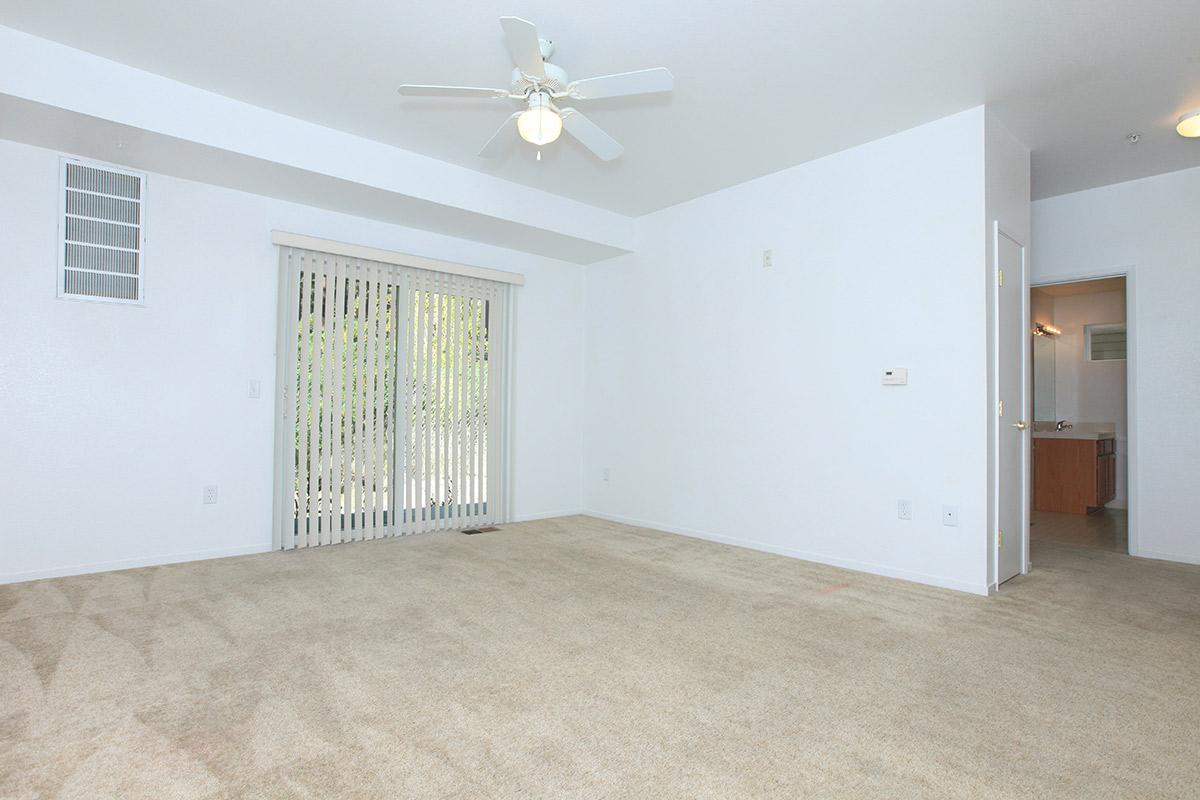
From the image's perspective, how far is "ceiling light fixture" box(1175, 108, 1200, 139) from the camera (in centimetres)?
354

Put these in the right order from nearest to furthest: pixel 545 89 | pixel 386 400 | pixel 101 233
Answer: pixel 545 89
pixel 101 233
pixel 386 400

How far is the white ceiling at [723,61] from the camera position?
2750 mm

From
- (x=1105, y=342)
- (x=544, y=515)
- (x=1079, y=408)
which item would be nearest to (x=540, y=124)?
(x=544, y=515)

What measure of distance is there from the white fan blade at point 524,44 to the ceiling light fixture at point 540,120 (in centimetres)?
15

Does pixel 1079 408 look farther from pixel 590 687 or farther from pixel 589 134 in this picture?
pixel 590 687

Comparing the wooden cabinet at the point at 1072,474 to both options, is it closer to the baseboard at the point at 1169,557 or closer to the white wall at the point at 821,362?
the baseboard at the point at 1169,557

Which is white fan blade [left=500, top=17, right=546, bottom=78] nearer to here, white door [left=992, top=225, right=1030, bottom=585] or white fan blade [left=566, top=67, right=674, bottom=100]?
white fan blade [left=566, top=67, right=674, bottom=100]

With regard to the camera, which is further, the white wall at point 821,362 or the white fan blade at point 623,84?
the white wall at point 821,362

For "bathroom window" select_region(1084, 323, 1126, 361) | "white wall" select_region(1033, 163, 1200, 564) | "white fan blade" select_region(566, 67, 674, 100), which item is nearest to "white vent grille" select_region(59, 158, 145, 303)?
"white fan blade" select_region(566, 67, 674, 100)

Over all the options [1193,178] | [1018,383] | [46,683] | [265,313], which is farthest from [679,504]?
[1193,178]

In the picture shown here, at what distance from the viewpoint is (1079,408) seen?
773 centimetres

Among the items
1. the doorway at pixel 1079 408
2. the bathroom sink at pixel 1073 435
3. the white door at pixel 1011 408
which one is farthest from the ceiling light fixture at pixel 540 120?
the bathroom sink at pixel 1073 435

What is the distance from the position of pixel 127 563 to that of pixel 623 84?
4.08 m

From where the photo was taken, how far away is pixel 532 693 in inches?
87.7
